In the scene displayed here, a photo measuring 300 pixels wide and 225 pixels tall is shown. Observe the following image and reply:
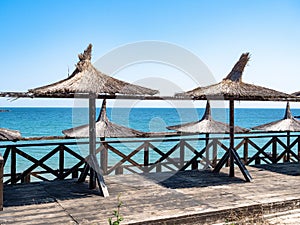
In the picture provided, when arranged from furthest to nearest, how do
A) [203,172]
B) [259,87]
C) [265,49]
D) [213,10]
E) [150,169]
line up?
[265,49]
[213,10]
[150,169]
[203,172]
[259,87]

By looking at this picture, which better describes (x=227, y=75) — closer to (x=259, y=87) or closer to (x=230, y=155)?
(x=259, y=87)

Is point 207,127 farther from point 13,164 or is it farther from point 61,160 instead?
point 13,164

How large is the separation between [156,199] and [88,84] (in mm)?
2003

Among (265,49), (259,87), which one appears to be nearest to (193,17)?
(265,49)

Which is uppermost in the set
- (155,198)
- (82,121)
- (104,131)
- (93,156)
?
(104,131)

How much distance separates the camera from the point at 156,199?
508 cm

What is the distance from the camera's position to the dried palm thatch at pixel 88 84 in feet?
16.3

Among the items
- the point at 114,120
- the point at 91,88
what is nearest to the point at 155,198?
the point at 91,88

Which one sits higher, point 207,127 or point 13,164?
point 207,127

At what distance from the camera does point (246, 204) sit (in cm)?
484

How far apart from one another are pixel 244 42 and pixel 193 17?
1518mm

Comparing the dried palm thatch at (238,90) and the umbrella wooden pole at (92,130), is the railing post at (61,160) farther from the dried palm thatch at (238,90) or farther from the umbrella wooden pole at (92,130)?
the dried palm thatch at (238,90)

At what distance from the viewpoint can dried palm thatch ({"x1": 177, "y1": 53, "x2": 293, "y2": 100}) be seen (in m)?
6.21

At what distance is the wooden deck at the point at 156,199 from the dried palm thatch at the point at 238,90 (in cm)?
161
